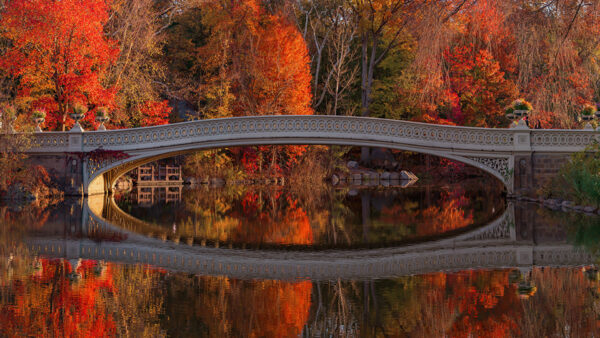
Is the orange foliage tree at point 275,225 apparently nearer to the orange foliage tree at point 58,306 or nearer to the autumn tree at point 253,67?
the orange foliage tree at point 58,306

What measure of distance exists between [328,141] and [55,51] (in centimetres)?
1105

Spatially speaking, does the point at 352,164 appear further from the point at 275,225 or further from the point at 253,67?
the point at 275,225

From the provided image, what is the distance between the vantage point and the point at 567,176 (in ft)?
55.9

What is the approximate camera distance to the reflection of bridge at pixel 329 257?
8.20 m

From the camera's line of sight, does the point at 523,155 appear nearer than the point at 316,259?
No

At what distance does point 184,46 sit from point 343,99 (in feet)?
30.0

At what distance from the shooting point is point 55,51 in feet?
84.9

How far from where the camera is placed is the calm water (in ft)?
17.9

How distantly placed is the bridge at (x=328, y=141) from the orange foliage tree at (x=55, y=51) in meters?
4.06

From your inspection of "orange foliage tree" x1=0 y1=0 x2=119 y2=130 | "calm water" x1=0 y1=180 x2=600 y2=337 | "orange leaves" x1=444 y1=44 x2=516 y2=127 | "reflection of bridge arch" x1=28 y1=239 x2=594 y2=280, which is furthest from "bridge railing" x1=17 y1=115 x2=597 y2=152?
"reflection of bridge arch" x1=28 y1=239 x2=594 y2=280

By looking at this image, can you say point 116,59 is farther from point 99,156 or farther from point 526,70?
point 526,70

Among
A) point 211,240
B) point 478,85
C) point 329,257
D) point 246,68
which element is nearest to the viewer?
point 329,257

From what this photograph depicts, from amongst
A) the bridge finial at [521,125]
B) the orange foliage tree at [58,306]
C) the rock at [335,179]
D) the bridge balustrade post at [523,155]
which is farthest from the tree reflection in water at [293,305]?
the rock at [335,179]

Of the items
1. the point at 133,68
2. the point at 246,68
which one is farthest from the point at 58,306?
Answer: the point at 246,68
